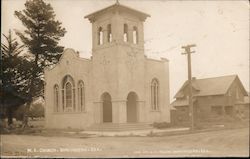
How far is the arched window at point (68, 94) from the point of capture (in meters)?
27.3

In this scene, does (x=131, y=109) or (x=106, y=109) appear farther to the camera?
(x=106, y=109)

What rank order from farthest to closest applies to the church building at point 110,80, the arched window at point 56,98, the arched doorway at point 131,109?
the arched window at point 56,98
the arched doorway at point 131,109
the church building at point 110,80

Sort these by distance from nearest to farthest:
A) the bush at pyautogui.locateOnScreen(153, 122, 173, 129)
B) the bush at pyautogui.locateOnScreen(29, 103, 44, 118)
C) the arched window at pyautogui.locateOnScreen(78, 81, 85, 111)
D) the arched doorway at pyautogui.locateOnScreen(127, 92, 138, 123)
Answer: the bush at pyautogui.locateOnScreen(153, 122, 173, 129) → the arched window at pyautogui.locateOnScreen(78, 81, 85, 111) → the arched doorway at pyautogui.locateOnScreen(127, 92, 138, 123) → the bush at pyautogui.locateOnScreen(29, 103, 44, 118)

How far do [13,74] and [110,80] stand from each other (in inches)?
249

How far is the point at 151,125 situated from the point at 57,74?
8.61m

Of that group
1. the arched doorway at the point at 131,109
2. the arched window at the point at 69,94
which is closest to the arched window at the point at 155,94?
the arched doorway at the point at 131,109

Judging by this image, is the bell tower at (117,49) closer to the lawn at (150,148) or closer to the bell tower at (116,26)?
the bell tower at (116,26)

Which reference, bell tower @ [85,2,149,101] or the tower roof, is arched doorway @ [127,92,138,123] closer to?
bell tower @ [85,2,149,101]

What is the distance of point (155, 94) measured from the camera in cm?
2756

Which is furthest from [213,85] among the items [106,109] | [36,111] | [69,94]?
[36,111]

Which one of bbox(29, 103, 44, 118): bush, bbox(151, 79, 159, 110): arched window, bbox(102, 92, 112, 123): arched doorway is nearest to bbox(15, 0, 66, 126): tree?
bbox(102, 92, 112, 123): arched doorway

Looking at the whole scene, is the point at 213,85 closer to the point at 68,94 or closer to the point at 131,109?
the point at 131,109

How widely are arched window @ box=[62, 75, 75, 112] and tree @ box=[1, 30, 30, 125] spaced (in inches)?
155

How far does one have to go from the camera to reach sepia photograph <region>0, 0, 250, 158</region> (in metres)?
14.3
